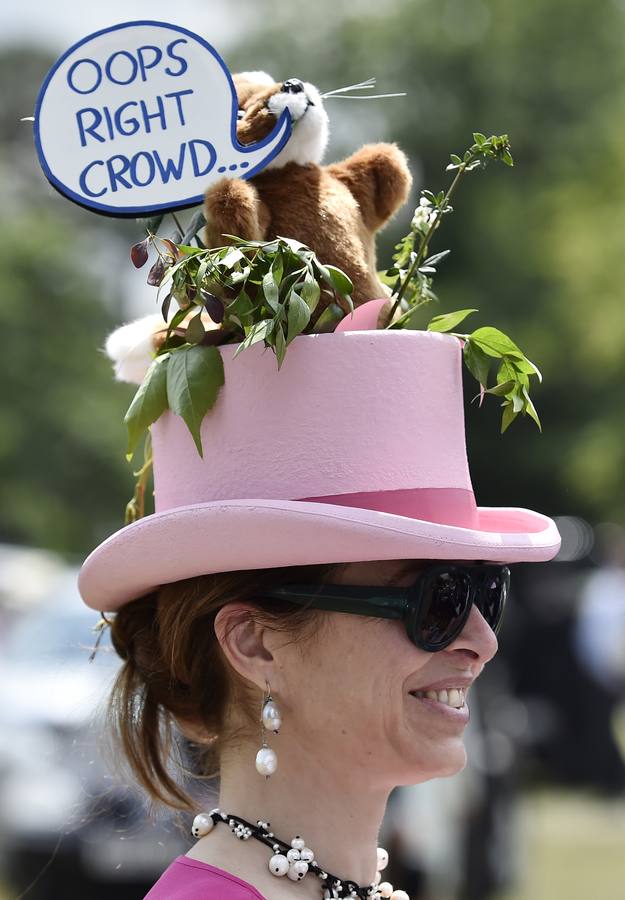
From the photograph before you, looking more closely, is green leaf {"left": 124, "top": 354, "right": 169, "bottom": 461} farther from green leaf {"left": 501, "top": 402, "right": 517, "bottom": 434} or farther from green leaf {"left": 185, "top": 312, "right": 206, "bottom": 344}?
green leaf {"left": 501, "top": 402, "right": 517, "bottom": 434}

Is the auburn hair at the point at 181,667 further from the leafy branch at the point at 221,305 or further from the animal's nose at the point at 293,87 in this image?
the animal's nose at the point at 293,87

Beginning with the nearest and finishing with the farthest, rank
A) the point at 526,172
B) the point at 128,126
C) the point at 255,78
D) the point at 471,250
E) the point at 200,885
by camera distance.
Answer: the point at 200,885 → the point at 128,126 → the point at 255,78 → the point at 471,250 → the point at 526,172

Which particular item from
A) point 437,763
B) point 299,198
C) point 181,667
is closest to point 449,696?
point 437,763

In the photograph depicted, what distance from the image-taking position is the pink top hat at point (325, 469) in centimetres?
224

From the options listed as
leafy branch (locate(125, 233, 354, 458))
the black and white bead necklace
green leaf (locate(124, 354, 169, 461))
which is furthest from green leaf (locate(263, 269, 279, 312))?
the black and white bead necklace

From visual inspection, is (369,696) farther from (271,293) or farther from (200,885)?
(271,293)

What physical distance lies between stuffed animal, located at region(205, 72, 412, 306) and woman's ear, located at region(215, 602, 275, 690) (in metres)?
0.60

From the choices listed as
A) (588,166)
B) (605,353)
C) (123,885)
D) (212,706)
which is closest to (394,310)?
(212,706)

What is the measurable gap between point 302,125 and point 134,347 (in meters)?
0.52

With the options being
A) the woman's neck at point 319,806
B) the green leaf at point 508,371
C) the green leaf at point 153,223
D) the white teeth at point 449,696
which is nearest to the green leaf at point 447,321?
the green leaf at point 508,371

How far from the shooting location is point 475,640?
2400 millimetres

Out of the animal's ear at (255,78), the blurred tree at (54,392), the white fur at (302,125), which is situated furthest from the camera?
the blurred tree at (54,392)

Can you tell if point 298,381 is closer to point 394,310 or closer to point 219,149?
point 394,310

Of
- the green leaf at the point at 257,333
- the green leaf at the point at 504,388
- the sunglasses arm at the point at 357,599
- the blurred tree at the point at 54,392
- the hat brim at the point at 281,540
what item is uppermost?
the green leaf at the point at 257,333
